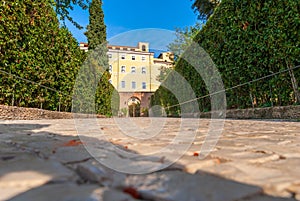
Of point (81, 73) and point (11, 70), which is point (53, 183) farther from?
point (81, 73)

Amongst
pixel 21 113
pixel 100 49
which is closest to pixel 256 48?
pixel 21 113

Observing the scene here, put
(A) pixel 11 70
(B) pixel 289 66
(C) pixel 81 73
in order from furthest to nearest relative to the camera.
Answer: (C) pixel 81 73 < (A) pixel 11 70 < (B) pixel 289 66

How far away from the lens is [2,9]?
16.2ft

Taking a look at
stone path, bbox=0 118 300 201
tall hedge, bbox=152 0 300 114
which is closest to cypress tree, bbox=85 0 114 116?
tall hedge, bbox=152 0 300 114

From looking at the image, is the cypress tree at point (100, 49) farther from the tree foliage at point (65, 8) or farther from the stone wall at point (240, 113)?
the stone wall at point (240, 113)

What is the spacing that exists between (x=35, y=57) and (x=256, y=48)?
5810 millimetres

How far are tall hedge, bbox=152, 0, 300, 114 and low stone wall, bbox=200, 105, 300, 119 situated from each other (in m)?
0.26

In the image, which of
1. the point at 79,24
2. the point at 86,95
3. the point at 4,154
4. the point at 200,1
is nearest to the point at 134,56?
the point at 200,1

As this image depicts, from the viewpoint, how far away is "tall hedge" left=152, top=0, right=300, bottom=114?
4.59 metres

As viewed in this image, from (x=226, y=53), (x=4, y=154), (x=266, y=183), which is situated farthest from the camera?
(x=226, y=53)

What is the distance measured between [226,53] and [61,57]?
17.9 ft

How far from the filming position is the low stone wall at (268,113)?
4410 mm

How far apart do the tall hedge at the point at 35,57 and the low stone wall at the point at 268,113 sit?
558cm

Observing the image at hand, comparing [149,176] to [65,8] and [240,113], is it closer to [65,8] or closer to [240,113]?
[240,113]
